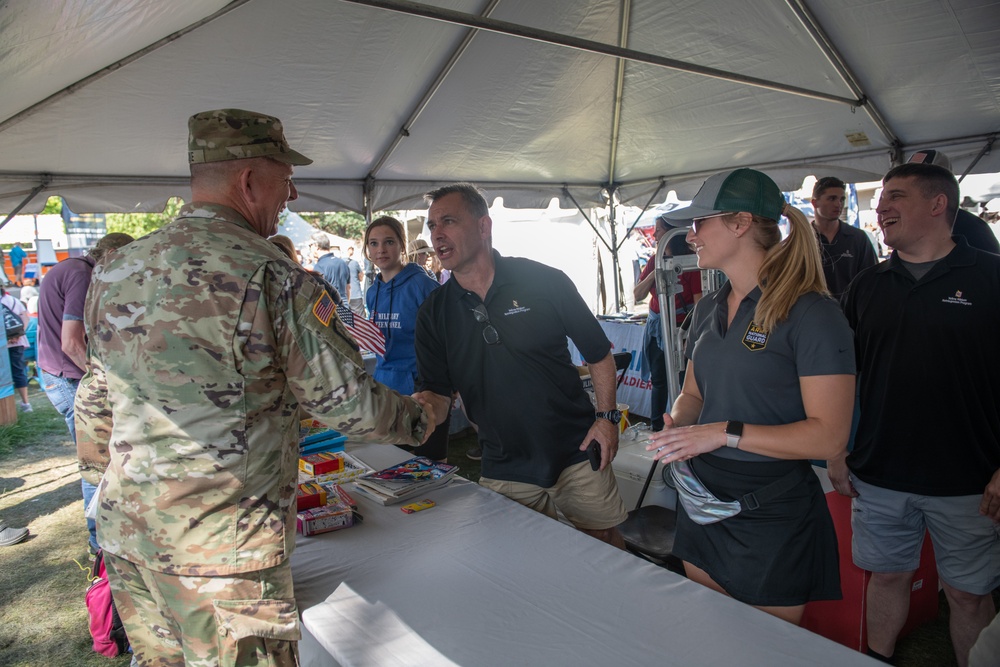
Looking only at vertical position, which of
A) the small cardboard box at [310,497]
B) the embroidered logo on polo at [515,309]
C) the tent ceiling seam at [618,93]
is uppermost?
the tent ceiling seam at [618,93]

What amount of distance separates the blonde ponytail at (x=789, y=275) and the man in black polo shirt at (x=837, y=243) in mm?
3308

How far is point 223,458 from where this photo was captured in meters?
1.35

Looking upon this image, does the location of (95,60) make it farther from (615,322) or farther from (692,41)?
(615,322)

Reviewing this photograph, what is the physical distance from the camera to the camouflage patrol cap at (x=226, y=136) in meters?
1.49

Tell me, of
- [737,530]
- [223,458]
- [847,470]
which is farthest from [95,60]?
[847,470]

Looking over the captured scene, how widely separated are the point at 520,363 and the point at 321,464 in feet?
2.97

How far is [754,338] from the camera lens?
1.57 meters

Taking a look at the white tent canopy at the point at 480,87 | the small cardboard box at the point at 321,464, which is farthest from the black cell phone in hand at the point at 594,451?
the white tent canopy at the point at 480,87

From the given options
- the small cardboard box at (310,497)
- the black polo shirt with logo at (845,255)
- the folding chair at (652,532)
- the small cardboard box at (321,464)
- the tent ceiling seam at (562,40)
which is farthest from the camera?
the black polo shirt with logo at (845,255)

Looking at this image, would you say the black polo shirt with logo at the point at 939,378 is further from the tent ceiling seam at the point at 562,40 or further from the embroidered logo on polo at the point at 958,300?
the tent ceiling seam at the point at 562,40

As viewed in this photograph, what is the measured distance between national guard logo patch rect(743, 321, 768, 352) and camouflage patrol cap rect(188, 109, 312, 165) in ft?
4.27

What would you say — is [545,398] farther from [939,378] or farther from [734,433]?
[939,378]

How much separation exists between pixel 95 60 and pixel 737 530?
371 centimetres

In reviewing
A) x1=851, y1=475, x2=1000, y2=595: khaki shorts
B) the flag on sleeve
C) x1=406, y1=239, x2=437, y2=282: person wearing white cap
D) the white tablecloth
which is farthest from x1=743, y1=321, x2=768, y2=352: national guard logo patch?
x1=406, y1=239, x2=437, y2=282: person wearing white cap
